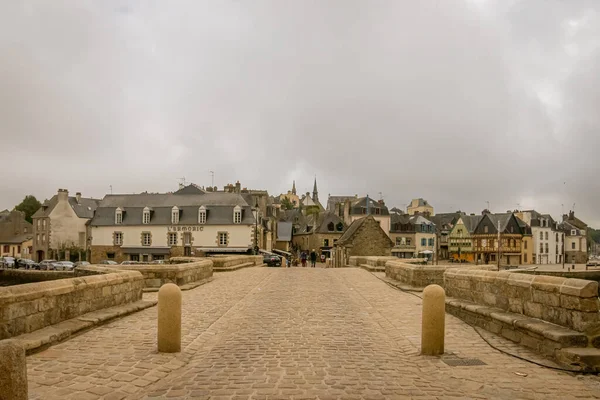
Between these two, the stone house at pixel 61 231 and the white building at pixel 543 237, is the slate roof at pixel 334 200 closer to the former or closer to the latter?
the white building at pixel 543 237

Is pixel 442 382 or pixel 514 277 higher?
pixel 514 277

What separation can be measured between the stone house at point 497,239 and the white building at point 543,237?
4831mm

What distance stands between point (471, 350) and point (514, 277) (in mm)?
1641

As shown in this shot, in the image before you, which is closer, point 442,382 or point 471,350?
point 442,382

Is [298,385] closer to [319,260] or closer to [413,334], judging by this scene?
[413,334]

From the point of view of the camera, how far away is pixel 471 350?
7.44m

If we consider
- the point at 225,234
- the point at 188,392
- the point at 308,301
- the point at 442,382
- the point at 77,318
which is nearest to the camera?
the point at 188,392

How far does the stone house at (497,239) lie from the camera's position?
71.8 m

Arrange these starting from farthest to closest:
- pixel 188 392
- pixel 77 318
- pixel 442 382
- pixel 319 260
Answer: pixel 319 260
pixel 77 318
pixel 442 382
pixel 188 392

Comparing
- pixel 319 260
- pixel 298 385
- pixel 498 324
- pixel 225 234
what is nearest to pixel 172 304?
pixel 298 385

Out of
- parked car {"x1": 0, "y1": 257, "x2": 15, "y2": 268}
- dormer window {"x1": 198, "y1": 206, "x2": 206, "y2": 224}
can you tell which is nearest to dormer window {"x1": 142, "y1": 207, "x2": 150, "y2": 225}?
dormer window {"x1": 198, "y1": 206, "x2": 206, "y2": 224}

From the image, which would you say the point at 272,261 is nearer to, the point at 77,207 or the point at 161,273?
the point at 161,273

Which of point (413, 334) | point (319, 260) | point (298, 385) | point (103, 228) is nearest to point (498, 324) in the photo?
point (413, 334)

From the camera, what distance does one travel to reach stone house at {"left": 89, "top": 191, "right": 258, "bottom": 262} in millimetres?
51219
